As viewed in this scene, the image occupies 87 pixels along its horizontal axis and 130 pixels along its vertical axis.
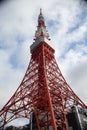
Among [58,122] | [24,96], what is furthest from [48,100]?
[24,96]

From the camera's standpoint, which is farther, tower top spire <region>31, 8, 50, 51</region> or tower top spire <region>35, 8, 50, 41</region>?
tower top spire <region>35, 8, 50, 41</region>

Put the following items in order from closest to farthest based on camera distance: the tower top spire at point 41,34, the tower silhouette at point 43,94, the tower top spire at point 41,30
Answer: the tower silhouette at point 43,94
the tower top spire at point 41,34
the tower top spire at point 41,30

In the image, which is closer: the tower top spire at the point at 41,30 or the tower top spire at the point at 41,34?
the tower top spire at the point at 41,34

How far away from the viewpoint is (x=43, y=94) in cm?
2272

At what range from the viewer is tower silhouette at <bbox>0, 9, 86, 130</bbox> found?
2053 cm

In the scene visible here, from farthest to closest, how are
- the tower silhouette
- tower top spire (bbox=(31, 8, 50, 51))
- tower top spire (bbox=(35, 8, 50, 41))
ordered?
tower top spire (bbox=(35, 8, 50, 41)) < tower top spire (bbox=(31, 8, 50, 51)) < the tower silhouette

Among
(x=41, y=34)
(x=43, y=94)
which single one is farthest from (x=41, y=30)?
(x=43, y=94)

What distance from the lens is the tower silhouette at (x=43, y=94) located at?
67.4ft

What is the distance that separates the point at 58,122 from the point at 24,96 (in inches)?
204

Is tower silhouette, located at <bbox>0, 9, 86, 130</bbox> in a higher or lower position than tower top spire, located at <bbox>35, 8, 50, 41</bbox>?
lower

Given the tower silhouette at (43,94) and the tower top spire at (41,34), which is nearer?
the tower silhouette at (43,94)

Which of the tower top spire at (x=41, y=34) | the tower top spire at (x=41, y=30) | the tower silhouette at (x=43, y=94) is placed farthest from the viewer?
the tower top spire at (x=41, y=30)

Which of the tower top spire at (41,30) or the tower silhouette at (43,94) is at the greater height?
the tower top spire at (41,30)

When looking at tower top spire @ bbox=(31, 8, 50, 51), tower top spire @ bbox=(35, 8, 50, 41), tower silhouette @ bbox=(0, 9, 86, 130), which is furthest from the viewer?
tower top spire @ bbox=(35, 8, 50, 41)
